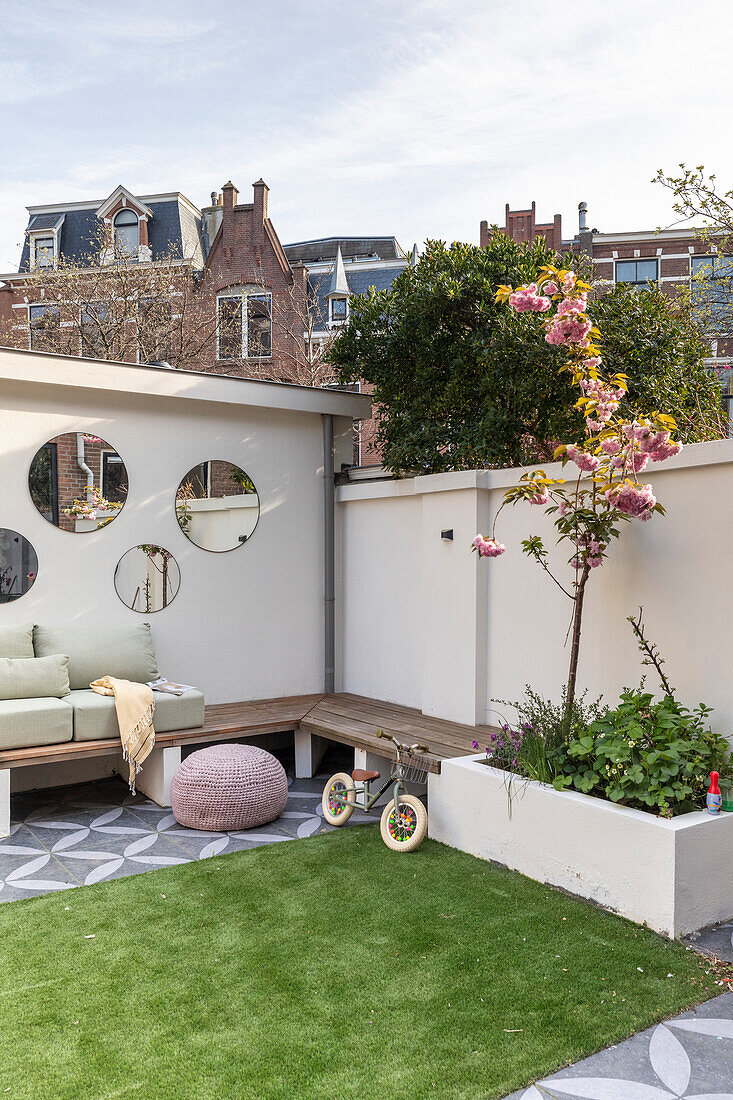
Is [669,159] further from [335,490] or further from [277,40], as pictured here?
[335,490]

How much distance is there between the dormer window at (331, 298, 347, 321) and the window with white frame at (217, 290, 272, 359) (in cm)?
276

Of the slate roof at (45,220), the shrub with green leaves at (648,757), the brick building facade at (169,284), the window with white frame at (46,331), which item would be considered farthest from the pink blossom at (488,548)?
the slate roof at (45,220)

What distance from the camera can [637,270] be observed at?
58.0 feet

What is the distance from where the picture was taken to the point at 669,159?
626 centimetres

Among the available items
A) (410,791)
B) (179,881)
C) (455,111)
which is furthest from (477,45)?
(179,881)

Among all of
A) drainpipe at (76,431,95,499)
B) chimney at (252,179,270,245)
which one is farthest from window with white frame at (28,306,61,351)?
drainpipe at (76,431,95,499)

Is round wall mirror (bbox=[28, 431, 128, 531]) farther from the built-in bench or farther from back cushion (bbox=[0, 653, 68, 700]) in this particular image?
the built-in bench

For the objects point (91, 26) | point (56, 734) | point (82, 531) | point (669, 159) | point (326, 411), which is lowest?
point (56, 734)

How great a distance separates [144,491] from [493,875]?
358cm

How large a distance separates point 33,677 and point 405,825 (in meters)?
2.44

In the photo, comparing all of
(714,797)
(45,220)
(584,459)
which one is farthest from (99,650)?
(45,220)

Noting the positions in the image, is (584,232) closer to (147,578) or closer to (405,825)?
(147,578)

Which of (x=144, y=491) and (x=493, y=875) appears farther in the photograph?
(x=144, y=491)

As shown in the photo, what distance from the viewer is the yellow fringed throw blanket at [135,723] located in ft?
15.1
